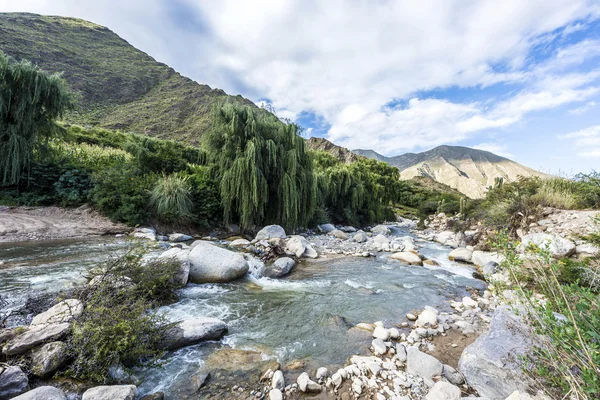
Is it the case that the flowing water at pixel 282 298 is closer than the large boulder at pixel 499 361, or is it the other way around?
the large boulder at pixel 499 361

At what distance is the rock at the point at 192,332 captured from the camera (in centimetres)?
320

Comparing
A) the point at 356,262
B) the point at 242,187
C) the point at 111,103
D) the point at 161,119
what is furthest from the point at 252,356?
the point at 111,103

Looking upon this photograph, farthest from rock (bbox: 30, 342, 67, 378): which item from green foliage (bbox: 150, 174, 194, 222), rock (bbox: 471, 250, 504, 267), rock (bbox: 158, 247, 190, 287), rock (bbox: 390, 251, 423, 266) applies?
rock (bbox: 471, 250, 504, 267)

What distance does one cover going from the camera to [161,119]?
1558 inches

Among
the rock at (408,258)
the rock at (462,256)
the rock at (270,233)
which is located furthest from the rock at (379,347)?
the rock at (462,256)

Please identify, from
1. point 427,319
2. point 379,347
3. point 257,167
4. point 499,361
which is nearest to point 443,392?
point 499,361

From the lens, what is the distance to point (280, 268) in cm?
668

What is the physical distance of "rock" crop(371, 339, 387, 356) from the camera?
3350 mm

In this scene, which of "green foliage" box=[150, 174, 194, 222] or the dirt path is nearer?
the dirt path

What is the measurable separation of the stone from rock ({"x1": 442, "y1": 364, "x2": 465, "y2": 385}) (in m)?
1.93

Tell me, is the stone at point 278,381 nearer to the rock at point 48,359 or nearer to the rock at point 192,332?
the rock at point 192,332

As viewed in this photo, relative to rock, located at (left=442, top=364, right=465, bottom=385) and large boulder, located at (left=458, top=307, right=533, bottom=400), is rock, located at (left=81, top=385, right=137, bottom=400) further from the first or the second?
large boulder, located at (left=458, top=307, right=533, bottom=400)

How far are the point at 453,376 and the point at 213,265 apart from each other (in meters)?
4.87

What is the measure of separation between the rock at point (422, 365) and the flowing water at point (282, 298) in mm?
683
